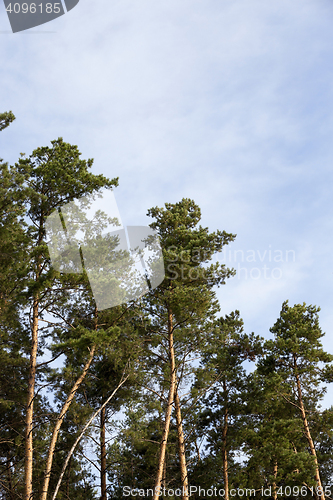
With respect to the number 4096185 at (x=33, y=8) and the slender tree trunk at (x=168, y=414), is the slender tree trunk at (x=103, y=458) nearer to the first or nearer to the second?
the slender tree trunk at (x=168, y=414)

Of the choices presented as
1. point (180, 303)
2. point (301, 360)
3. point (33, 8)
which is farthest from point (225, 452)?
point (33, 8)

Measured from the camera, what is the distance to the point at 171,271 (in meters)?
13.7

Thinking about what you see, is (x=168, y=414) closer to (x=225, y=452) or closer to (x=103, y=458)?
(x=103, y=458)

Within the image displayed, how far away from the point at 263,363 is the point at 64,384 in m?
8.78

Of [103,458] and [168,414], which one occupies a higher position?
[168,414]

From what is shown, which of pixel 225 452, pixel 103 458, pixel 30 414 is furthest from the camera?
pixel 225 452

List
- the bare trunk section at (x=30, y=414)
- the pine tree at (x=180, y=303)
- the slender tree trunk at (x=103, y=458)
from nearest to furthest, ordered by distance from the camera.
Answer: the bare trunk section at (x=30, y=414), the pine tree at (x=180, y=303), the slender tree trunk at (x=103, y=458)

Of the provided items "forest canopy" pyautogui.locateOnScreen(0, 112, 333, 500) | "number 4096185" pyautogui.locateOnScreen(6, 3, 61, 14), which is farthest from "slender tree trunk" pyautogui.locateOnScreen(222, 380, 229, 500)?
"number 4096185" pyautogui.locateOnScreen(6, 3, 61, 14)

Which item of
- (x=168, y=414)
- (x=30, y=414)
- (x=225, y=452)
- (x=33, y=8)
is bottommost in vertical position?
(x=225, y=452)

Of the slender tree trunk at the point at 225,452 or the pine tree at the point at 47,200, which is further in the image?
the slender tree trunk at the point at 225,452

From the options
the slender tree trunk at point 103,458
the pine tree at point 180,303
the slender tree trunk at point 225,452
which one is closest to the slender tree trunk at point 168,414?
the pine tree at point 180,303

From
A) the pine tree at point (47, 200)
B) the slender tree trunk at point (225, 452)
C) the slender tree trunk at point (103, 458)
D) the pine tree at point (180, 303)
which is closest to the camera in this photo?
the pine tree at point (47, 200)

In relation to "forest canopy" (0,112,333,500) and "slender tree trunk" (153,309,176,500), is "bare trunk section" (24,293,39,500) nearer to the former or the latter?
"forest canopy" (0,112,333,500)

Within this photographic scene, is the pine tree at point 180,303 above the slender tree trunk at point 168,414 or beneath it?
above
